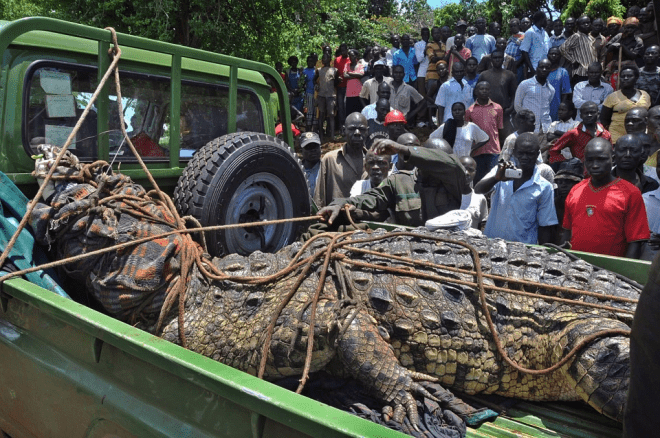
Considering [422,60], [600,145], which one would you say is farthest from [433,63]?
[600,145]

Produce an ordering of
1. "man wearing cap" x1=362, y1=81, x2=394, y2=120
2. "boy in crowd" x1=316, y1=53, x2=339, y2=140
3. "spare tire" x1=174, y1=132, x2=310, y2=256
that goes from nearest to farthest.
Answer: "spare tire" x1=174, y1=132, x2=310, y2=256 < "man wearing cap" x1=362, y1=81, x2=394, y2=120 < "boy in crowd" x1=316, y1=53, x2=339, y2=140

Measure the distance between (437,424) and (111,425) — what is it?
→ 1290 mm

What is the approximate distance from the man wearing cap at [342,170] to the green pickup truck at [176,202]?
828 millimetres

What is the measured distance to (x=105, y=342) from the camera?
2131mm

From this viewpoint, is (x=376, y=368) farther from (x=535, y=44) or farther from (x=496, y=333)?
(x=535, y=44)

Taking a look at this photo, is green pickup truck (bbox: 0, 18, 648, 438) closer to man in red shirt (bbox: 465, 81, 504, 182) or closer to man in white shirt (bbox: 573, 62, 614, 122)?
man in red shirt (bbox: 465, 81, 504, 182)

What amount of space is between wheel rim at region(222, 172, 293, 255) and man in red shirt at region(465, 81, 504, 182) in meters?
4.12

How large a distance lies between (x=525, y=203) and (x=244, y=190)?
2.12 metres

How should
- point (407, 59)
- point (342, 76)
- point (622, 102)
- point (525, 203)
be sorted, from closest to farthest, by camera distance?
point (525, 203), point (622, 102), point (407, 59), point (342, 76)

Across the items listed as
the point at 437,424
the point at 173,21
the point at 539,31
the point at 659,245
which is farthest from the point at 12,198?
the point at 539,31

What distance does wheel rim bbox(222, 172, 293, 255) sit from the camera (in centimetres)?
346

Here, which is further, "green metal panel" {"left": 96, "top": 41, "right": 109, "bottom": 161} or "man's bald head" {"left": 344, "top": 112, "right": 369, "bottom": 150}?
"man's bald head" {"left": 344, "top": 112, "right": 369, "bottom": 150}

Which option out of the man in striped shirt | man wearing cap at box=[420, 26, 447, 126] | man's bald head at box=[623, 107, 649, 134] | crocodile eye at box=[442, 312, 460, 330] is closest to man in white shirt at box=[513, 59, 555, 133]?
the man in striped shirt

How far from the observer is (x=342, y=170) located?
5465mm
